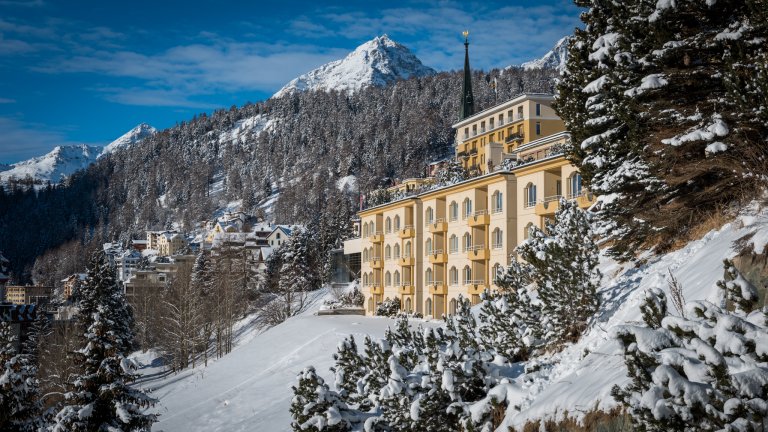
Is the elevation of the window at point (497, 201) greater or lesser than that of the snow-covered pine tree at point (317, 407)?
greater

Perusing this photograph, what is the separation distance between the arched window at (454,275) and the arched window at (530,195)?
8.48 meters

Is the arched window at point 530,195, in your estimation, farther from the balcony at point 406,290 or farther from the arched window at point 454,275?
the balcony at point 406,290

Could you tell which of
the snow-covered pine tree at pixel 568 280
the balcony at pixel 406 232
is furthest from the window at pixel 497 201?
the snow-covered pine tree at pixel 568 280

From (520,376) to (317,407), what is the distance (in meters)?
4.23

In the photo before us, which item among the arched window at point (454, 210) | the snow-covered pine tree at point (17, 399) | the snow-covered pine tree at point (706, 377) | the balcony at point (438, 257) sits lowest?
the snow-covered pine tree at point (17, 399)

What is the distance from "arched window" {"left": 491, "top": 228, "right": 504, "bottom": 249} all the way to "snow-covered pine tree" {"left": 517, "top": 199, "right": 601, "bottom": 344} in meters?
22.6

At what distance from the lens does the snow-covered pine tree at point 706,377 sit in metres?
5.58

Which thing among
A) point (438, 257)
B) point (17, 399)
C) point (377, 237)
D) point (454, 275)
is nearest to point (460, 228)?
point (454, 275)

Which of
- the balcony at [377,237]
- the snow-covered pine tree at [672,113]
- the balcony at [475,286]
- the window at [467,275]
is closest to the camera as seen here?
the snow-covered pine tree at [672,113]

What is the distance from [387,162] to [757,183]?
6562 inches

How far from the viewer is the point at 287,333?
41.3 m

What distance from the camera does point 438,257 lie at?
44.1 meters

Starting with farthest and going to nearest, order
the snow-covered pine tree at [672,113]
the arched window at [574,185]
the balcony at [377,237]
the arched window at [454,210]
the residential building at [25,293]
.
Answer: the residential building at [25,293] → the balcony at [377,237] → the arched window at [454,210] → the arched window at [574,185] → the snow-covered pine tree at [672,113]

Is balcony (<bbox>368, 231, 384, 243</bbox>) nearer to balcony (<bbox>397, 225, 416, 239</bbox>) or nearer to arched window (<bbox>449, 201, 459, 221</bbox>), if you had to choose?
balcony (<bbox>397, 225, 416, 239</bbox>)
